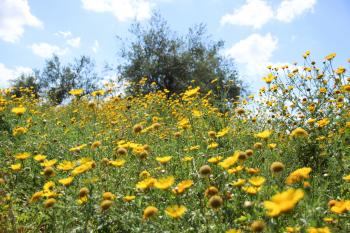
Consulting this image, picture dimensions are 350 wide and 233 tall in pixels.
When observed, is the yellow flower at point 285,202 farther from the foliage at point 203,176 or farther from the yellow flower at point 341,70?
the yellow flower at point 341,70

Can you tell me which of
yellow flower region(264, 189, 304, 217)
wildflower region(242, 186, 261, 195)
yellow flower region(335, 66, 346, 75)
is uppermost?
yellow flower region(335, 66, 346, 75)

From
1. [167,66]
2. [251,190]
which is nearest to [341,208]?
[251,190]

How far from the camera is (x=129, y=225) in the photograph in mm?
2189

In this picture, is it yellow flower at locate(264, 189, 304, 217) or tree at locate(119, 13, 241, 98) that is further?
tree at locate(119, 13, 241, 98)

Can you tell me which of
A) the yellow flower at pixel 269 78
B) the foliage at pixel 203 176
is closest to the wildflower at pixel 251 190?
the foliage at pixel 203 176

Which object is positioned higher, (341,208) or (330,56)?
(330,56)

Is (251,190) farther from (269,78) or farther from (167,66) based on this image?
(167,66)

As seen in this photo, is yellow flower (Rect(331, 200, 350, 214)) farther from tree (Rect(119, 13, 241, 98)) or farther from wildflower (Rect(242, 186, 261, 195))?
tree (Rect(119, 13, 241, 98))

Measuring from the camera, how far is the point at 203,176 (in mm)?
2266

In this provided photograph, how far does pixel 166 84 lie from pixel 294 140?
1587 cm

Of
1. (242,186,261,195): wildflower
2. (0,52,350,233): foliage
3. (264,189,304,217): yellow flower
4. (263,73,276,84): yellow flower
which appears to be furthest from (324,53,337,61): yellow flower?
(264,189,304,217): yellow flower

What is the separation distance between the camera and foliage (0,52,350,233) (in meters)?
Answer: 1.94

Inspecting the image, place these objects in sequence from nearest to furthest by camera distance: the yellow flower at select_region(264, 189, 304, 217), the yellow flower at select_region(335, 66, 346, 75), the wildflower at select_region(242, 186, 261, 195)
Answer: the yellow flower at select_region(264, 189, 304, 217)
the wildflower at select_region(242, 186, 261, 195)
the yellow flower at select_region(335, 66, 346, 75)

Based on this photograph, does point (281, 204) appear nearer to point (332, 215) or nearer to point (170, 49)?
point (332, 215)
